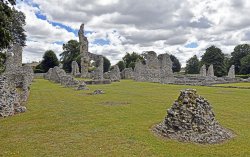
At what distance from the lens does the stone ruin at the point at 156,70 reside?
47.8 m

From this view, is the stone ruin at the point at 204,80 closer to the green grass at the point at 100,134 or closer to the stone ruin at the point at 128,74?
the stone ruin at the point at 128,74

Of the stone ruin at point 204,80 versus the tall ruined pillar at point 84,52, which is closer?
the stone ruin at point 204,80

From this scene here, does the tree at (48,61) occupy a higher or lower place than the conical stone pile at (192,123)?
higher

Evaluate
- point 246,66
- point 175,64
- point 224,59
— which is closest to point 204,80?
point 246,66

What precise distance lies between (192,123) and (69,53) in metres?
82.2

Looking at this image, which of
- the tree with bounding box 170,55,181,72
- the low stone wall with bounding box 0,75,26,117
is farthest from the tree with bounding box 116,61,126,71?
the low stone wall with bounding box 0,75,26,117

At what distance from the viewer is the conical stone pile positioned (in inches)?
386

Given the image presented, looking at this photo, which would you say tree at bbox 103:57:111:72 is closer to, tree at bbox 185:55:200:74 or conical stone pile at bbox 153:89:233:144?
tree at bbox 185:55:200:74

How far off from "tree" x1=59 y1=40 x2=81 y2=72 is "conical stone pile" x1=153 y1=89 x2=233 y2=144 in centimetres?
7718

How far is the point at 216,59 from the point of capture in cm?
8038

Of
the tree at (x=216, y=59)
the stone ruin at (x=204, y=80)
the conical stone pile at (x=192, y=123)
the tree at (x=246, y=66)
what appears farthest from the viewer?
the tree at (x=216, y=59)

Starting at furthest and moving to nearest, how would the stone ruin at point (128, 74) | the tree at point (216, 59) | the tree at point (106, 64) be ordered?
the tree at point (106, 64)
the tree at point (216, 59)
the stone ruin at point (128, 74)

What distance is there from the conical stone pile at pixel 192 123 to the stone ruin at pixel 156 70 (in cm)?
3661

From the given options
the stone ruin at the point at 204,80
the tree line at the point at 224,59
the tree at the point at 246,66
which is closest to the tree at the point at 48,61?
the stone ruin at the point at 204,80
